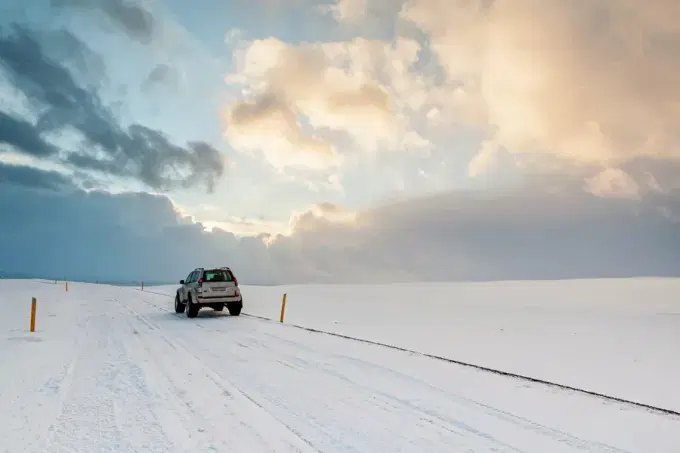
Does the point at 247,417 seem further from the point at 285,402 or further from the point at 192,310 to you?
the point at 192,310

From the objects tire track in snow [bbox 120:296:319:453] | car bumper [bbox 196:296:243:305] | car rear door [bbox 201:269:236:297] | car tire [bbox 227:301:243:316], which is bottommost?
tire track in snow [bbox 120:296:319:453]

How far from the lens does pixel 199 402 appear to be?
7156mm

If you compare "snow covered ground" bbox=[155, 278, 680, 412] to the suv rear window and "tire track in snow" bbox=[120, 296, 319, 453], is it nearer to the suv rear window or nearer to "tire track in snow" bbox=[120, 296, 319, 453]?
the suv rear window

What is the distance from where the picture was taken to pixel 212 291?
20.6 meters

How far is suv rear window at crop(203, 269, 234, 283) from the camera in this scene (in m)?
20.9

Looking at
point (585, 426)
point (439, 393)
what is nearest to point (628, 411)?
point (585, 426)

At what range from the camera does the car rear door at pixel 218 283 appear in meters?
20.6

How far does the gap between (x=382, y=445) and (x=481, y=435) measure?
1.31 metres

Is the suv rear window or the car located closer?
the car

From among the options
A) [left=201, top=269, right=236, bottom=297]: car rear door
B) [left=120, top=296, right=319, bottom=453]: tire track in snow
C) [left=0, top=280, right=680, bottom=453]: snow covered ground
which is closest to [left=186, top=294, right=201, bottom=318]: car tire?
[left=201, top=269, right=236, bottom=297]: car rear door

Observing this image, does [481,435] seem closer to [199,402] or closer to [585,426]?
[585,426]

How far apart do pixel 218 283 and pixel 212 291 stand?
442 millimetres

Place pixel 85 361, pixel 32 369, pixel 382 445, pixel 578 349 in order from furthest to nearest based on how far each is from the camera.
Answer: pixel 578 349 → pixel 85 361 → pixel 32 369 → pixel 382 445

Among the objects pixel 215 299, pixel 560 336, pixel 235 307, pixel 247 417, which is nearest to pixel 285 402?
pixel 247 417
